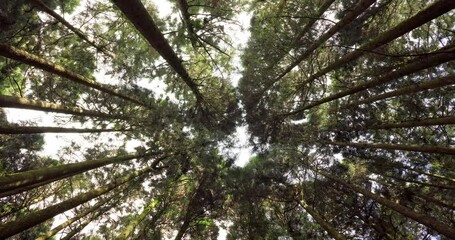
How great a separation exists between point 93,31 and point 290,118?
9.67 metres

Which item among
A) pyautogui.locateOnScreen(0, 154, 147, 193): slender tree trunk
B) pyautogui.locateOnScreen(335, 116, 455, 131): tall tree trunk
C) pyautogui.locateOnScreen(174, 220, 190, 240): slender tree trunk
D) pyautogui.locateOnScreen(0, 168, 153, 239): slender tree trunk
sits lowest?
pyautogui.locateOnScreen(0, 168, 153, 239): slender tree trunk

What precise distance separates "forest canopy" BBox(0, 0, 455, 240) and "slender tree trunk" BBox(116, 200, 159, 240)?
0.21 ft

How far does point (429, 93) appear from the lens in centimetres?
1012

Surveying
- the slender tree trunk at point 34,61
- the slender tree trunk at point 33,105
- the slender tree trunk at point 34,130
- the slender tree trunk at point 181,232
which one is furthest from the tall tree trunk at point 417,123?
the slender tree trunk at point 33,105

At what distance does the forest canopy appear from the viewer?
9742 millimetres

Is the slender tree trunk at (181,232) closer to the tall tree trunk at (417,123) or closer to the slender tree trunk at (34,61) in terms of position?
the slender tree trunk at (34,61)

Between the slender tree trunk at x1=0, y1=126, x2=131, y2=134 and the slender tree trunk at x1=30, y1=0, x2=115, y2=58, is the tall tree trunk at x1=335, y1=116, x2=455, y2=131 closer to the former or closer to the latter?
the slender tree trunk at x1=0, y1=126, x2=131, y2=134

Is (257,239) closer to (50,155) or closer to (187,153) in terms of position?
(187,153)

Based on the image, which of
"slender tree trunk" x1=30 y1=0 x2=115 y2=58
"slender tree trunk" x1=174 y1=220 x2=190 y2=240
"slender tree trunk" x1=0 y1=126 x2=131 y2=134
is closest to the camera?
"slender tree trunk" x1=0 y1=126 x2=131 y2=134

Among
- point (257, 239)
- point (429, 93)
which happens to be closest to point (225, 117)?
point (257, 239)

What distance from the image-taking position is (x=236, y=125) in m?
15.2

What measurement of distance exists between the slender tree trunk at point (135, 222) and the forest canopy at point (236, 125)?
6 cm

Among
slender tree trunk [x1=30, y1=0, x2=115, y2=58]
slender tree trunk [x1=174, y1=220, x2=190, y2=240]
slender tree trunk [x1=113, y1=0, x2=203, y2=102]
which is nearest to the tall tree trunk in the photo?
slender tree trunk [x1=113, y1=0, x2=203, y2=102]

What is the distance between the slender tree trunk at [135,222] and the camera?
8.69 meters
